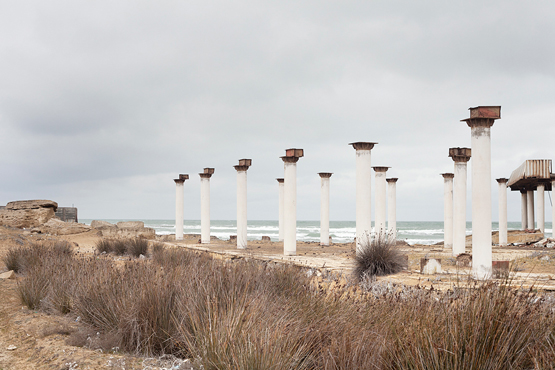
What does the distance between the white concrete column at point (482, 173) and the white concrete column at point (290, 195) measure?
8874mm

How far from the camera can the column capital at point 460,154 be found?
19806mm

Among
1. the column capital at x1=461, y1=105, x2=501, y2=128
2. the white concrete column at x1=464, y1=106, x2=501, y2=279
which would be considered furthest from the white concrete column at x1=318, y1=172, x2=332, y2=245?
the column capital at x1=461, y1=105, x2=501, y2=128

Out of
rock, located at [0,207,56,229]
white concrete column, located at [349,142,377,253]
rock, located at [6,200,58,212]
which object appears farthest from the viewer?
rock, located at [6,200,58,212]

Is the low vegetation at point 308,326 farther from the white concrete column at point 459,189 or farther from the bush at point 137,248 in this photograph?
the white concrete column at point 459,189

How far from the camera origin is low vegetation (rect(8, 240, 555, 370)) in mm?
3979

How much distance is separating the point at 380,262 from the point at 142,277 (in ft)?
26.4

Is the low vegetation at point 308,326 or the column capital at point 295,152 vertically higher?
the column capital at point 295,152

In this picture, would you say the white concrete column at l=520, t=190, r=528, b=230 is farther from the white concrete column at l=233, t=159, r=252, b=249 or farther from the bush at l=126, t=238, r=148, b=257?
the bush at l=126, t=238, r=148, b=257

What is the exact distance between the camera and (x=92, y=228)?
2920cm

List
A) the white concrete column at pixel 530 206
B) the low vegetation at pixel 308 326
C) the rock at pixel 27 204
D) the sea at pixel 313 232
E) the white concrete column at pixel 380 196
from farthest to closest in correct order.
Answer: the sea at pixel 313 232
the white concrete column at pixel 530 206
the rock at pixel 27 204
the white concrete column at pixel 380 196
the low vegetation at pixel 308 326

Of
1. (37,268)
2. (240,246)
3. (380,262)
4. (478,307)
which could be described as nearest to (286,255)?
(240,246)

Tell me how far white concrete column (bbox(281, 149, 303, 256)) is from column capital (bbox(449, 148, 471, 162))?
23.4ft

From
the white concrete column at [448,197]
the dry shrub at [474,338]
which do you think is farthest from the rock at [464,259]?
the dry shrub at [474,338]

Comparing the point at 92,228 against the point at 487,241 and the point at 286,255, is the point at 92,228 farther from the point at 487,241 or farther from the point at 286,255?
the point at 487,241
